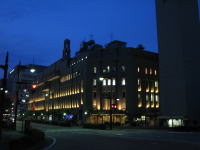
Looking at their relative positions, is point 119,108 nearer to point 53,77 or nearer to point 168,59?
point 168,59

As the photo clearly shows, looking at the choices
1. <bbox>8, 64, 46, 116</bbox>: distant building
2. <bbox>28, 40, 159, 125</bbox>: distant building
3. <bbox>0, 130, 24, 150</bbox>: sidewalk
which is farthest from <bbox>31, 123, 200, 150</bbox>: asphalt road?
<bbox>8, 64, 46, 116</bbox>: distant building

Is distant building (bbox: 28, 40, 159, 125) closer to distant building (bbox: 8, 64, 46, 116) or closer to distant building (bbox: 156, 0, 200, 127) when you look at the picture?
distant building (bbox: 156, 0, 200, 127)

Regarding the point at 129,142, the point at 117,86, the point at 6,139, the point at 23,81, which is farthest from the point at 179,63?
the point at 23,81

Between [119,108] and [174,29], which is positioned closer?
[174,29]

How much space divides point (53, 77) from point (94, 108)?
30.1m

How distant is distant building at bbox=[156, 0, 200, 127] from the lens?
54812mm

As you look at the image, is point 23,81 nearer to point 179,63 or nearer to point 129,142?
point 179,63

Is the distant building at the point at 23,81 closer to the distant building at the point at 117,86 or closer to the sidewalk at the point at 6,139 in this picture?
the distant building at the point at 117,86

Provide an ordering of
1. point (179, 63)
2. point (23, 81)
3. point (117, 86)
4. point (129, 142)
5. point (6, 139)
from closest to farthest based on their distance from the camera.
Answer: point (129, 142)
point (6, 139)
point (179, 63)
point (117, 86)
point (23, 81)

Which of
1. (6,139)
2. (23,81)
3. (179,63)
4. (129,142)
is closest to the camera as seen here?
(129,142)

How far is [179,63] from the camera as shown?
56.1 metres

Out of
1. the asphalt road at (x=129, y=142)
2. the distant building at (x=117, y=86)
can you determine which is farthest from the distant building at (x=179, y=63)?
the asphalt road at (x=129, y=142)

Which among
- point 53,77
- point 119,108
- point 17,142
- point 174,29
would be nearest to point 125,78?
point 119,108

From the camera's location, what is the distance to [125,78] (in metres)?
68.7
